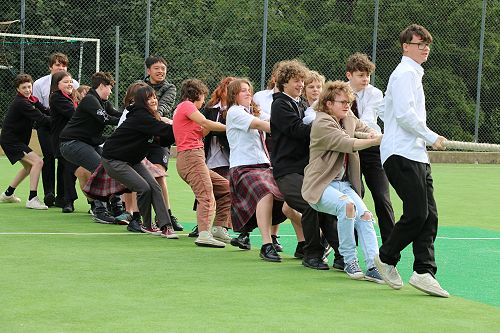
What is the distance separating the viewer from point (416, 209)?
831 cm

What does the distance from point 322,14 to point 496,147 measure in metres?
17.1

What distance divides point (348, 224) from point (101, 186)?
4.34m

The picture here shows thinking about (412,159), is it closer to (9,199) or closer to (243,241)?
(243,241)

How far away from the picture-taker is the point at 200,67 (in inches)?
922

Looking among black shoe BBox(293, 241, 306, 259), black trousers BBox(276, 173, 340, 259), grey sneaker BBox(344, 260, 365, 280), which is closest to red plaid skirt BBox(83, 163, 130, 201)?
black shoe BBox(293, 241, 306, 259)

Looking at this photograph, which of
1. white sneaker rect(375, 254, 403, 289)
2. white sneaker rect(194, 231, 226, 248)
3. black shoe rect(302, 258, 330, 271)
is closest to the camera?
white sneaker rect(375, 254, 403, 289)

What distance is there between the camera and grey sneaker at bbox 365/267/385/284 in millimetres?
8867

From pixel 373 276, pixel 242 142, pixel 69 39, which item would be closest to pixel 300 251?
Result: pixel 242 142

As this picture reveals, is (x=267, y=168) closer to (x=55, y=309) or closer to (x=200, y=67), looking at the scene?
(x=55, y=309)

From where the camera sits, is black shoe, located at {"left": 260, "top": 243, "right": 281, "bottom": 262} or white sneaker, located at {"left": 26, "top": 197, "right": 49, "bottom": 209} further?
white sneaker, located at {"left": 26, "top": 197, "right": 49, "bottom": 209}

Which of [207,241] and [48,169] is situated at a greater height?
[48,169]

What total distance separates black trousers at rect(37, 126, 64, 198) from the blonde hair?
6.19 m

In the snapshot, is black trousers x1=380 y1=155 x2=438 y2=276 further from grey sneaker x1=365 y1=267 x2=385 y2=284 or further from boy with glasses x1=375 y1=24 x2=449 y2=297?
grey sneaker x1=365 y1=267 x2=385 y2=284

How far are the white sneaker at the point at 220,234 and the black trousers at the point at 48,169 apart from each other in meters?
3.66
